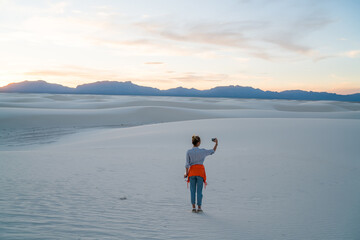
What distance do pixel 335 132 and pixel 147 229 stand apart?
43.3 ft

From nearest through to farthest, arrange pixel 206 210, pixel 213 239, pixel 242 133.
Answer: pixel 213 239 < pixel 206 210 < pixel 242 133

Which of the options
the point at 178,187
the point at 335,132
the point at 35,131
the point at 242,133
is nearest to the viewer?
the point at 178,187

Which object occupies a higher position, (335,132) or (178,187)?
(335,132)

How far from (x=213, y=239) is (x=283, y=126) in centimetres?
1365

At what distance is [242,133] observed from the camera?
15.6 m

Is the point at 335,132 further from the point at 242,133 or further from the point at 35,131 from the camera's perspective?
the point at 35,131

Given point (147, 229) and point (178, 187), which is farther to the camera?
point (178, 187)

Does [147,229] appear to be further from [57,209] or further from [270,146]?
[270,146]

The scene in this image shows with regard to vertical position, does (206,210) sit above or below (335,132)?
below

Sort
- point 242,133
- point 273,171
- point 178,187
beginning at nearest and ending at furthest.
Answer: point 178,187, point 273,171, point 242,133

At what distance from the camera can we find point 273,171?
28.0 feet

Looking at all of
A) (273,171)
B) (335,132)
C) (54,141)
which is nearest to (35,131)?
(54,141)

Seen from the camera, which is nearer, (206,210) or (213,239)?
(213,239)

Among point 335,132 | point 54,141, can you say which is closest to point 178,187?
point 335,132
